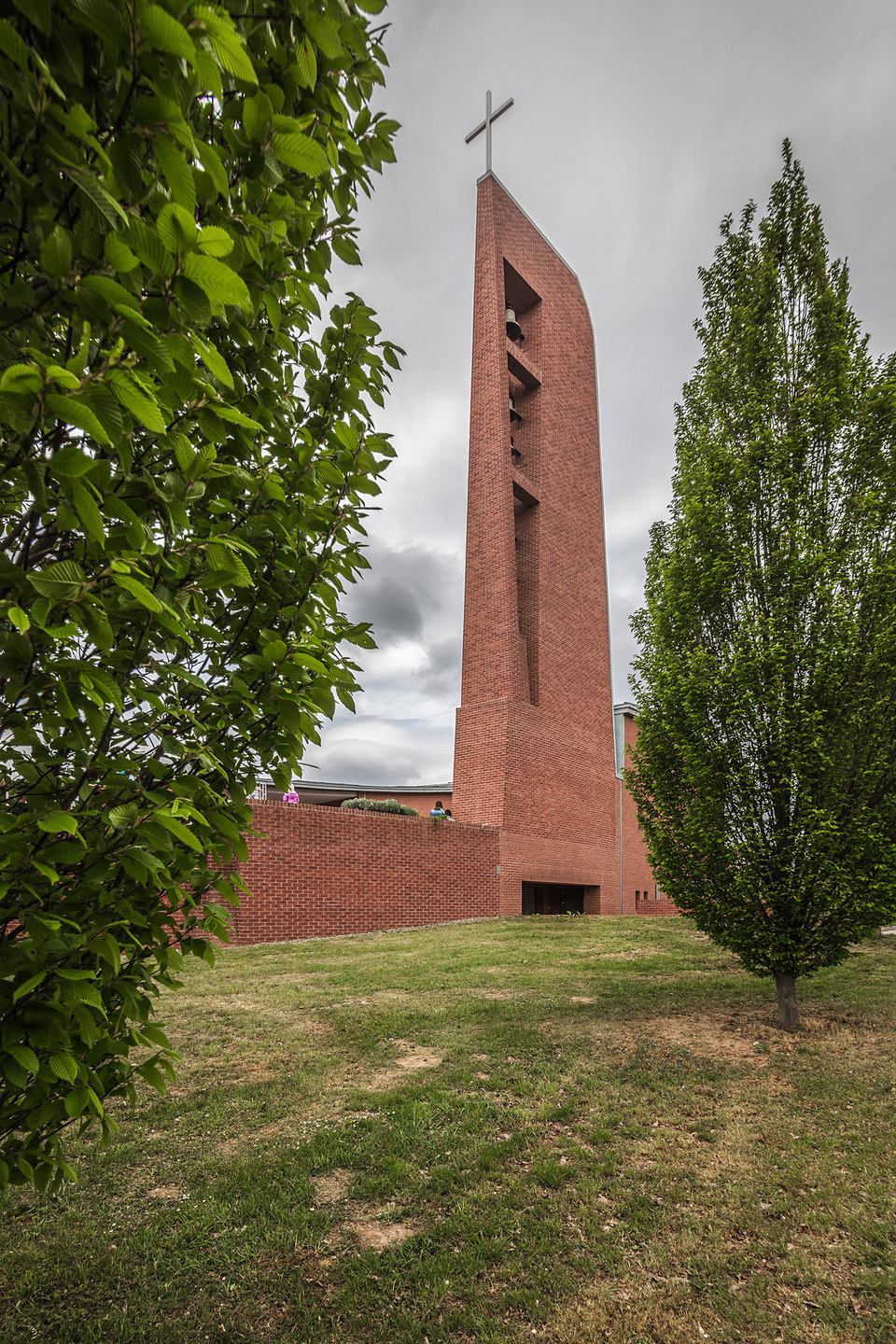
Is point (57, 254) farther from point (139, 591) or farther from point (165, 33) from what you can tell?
point (139, 591)

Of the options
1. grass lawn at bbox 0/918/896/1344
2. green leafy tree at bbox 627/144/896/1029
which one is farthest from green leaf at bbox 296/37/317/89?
green leafy tree at bbox 627/144/896/1029

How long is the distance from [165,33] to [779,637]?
739 cm

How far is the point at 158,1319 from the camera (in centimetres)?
298

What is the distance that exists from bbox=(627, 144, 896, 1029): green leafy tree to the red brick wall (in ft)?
28.2

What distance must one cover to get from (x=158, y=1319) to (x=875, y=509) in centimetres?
895

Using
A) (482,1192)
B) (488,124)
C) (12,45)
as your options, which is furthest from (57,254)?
(488,124)

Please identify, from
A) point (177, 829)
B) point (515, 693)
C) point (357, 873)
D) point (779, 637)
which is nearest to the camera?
point (177, 829)

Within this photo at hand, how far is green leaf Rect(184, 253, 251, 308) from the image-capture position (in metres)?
1.14

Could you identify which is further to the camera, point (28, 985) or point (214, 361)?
point (28, 985)

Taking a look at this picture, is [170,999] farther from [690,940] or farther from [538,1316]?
[690,940]

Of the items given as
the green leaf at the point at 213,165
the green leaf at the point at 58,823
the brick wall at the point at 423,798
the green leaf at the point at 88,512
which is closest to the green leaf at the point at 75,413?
the green leaf at the point at 88,512

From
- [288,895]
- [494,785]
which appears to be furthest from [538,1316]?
[494,785]

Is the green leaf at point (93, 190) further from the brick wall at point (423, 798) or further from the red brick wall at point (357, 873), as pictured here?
the brick wall at point (423, 798)

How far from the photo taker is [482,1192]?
404 cm
